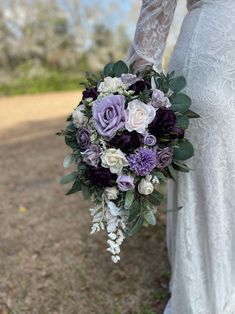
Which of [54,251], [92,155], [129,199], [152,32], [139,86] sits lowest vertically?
[54,251]

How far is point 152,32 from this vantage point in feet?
6.22

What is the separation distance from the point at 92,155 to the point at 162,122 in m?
0.29

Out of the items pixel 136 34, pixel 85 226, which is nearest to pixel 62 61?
pixel 85 226

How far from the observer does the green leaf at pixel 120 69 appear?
1.83 m

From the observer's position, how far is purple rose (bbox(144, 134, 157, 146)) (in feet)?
5.43

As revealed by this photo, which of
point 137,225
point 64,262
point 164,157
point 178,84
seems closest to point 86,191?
point 137,225

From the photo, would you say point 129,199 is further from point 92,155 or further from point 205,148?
point 205,148

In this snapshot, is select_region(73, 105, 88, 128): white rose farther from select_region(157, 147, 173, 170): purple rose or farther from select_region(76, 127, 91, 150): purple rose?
select_region(157, 147, 173, 170): purple rose

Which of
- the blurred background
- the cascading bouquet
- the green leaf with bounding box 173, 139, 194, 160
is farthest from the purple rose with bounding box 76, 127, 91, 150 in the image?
the blurred background

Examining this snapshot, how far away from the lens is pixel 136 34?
6.35 feet

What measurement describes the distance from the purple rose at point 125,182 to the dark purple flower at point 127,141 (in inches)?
3.8

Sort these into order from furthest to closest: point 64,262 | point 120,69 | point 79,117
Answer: point 64,262
point 120,69
point 79,117

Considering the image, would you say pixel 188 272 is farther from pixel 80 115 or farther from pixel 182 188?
pixel 80 115

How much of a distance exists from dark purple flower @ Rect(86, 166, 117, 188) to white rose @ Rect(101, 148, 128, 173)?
0.02m
